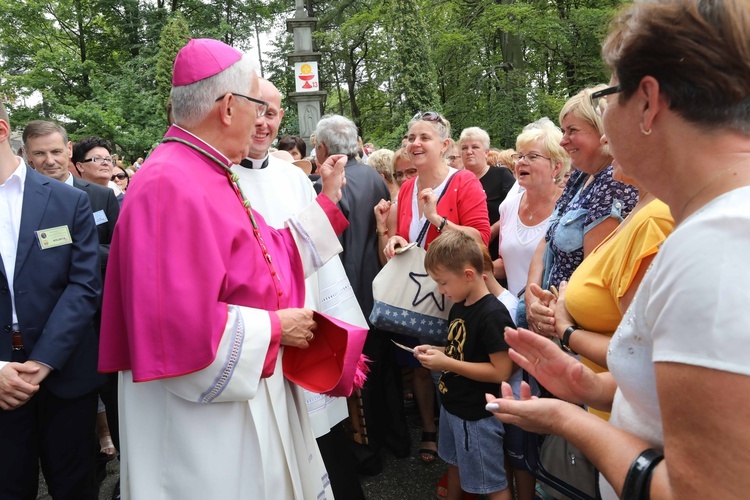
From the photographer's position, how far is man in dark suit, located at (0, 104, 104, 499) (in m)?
2.54

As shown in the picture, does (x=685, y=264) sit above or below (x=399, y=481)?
above

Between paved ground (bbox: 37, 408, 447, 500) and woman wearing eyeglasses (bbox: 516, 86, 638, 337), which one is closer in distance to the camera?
woman wearing eyeglasses (bbox: 516, 86, 638, 337)

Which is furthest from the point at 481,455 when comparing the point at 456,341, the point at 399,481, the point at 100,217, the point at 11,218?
the point at 100,217

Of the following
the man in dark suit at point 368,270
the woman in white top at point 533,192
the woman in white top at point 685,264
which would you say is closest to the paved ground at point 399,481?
the man in dark suit at point 368,270

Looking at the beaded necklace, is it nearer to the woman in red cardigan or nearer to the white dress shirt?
the white dress shirt

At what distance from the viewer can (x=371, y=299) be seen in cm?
388

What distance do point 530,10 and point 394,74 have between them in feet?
11.3

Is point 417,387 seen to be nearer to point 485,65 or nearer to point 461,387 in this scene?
point 461,387

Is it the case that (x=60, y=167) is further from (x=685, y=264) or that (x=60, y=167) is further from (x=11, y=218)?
(x=685, y=264)

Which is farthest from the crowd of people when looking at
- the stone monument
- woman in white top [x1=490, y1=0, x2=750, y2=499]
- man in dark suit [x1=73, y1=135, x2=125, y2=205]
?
the stone monument

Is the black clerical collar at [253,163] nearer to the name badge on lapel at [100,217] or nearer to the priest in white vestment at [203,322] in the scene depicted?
the priest in white vestment at [203,322]

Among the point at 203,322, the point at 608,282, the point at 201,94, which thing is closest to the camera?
the point at 203,322

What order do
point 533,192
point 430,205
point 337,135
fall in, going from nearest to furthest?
point 430,205
point 533,192
point 337,135

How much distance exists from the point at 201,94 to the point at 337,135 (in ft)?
5.99
